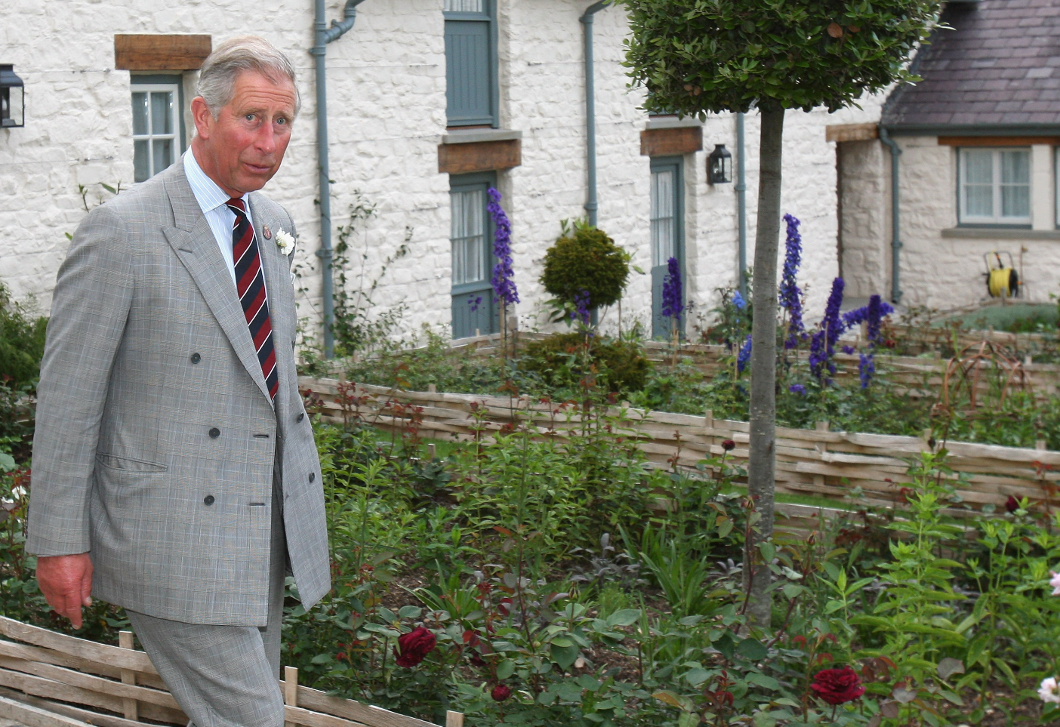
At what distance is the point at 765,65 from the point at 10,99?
554cm

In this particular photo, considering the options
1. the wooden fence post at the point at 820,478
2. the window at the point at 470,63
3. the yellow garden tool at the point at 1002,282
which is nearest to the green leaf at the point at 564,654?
the wooden fence post at the point at 820,478

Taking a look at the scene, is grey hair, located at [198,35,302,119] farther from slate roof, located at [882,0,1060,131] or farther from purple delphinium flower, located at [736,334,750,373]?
slate roof, located at [882,0,1060,131]

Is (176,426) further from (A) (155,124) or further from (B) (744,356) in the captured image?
(A) (155,124)

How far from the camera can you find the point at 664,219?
1411 centimetres

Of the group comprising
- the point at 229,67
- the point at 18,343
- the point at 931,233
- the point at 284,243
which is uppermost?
the point at 931,233

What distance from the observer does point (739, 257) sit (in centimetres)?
1468

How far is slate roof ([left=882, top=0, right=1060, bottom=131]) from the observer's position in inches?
600

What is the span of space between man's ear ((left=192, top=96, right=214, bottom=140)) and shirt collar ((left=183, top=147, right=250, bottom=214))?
8 centimetres

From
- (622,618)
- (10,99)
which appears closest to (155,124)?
(10,99)

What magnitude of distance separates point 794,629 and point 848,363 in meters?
5.23

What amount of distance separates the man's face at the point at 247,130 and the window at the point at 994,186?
14.4 meters

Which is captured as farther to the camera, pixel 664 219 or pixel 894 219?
pixel 894 219

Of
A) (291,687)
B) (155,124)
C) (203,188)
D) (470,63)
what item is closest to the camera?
(203,188)

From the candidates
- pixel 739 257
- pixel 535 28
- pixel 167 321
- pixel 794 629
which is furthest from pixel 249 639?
pixel 739 257
